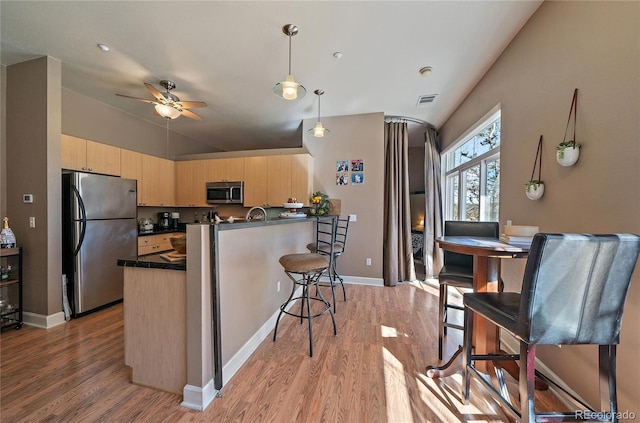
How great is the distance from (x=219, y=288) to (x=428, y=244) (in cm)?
381

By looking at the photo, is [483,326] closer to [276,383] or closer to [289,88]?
[276,383]

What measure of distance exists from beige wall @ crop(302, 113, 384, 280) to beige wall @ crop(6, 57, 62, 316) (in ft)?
10.7

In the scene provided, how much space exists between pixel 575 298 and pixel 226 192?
4.44 metres

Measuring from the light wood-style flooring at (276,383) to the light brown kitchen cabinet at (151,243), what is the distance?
4.18 ft

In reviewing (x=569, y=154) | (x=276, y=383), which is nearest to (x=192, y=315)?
(x=276, y=383)

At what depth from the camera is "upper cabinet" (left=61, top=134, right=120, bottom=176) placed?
2.90 meters

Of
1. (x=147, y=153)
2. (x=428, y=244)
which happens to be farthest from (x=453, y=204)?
(x=147, y=153)

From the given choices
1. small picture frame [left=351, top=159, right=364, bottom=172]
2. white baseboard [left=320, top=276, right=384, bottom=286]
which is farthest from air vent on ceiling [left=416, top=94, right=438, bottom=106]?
Result: white baseboard [left=320, top=276, right=384, bottom=286]

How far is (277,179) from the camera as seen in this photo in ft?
13.4

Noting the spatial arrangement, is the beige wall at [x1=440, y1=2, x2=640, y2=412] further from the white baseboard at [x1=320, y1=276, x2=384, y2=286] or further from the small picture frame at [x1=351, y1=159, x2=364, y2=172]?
the small picture frame at [x1=351, y1=159, x2=364, y2=172]

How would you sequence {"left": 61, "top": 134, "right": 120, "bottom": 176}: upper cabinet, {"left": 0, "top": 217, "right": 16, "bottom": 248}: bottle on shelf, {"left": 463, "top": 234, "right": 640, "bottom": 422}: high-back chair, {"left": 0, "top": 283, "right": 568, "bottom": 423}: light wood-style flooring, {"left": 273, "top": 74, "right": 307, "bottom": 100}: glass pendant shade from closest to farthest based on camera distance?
{"left": 463, "top": 234, "right": 640, "bottom": 422}: high-back chair
{"left": 0, "top": 283, "right": 568, "bottom": 423}: light wood-style flooring
{"left": 273, "top": 74, "right": 307, "bottom": 100}: glass pendant shade
{"left": 0, "top": 217, "right": 16, "bottom": 248}: bottle on shelf
{"left": 61, "top": 134, "right": 120, "bottom": 176}: upper cabinet

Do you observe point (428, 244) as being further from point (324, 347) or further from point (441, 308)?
point (324, 347)

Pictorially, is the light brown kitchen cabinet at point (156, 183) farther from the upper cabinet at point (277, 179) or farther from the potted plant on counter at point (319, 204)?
the potted plant on counter at point (319, 204)

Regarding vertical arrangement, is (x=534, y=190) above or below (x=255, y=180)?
below
